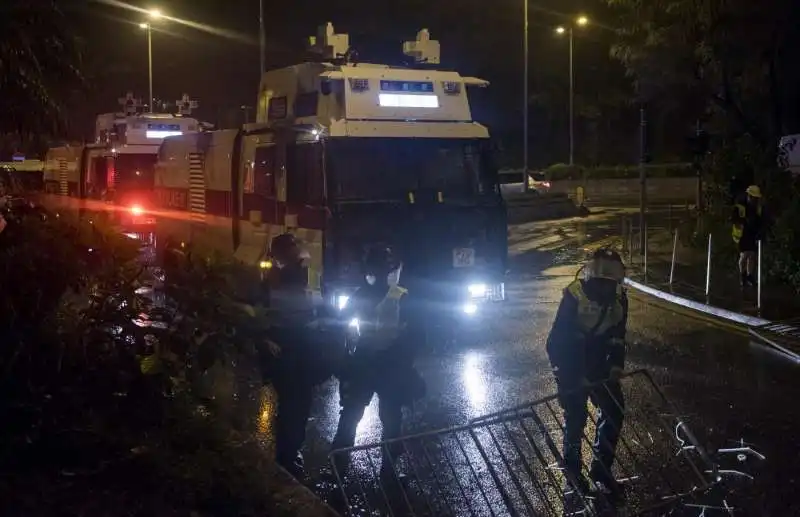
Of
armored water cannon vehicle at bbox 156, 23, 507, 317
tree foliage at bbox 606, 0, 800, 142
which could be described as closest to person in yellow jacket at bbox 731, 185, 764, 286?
armored water cannon vehicle at bbox 156, 23, 507, 317

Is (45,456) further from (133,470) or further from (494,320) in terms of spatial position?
(494,320)

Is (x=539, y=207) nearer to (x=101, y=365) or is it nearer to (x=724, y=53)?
(x=724, y=53)

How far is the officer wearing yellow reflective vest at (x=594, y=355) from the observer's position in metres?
6.02

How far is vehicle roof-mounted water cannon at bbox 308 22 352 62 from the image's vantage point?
12922mm

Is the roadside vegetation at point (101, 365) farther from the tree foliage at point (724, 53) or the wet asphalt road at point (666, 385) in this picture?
the tree foliage at point (724, 53)

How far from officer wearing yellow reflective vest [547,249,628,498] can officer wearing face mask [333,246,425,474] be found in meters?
1.02

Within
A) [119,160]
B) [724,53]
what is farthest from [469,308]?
[724,53]

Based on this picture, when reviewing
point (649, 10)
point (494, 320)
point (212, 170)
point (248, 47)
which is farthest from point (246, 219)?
point (248, 47)

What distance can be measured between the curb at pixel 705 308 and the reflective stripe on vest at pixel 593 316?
732cm

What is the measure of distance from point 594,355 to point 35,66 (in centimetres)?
371

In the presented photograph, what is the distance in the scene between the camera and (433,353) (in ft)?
36.3

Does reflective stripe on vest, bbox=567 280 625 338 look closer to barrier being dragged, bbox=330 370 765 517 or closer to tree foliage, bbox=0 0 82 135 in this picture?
barrier being dragged, bbox=330 370 765 517

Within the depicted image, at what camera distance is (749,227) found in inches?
581

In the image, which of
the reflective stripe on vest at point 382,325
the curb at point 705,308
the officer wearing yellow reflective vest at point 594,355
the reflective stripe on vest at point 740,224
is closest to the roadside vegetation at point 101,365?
the reflective stripe on vest at point 382,325
